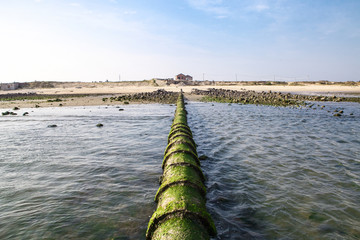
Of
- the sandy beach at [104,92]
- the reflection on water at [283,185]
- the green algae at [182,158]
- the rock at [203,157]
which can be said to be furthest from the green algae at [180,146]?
the sandy beach at [104,92]

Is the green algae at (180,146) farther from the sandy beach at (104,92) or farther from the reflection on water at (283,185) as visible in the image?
the sandy beach at (104,92)

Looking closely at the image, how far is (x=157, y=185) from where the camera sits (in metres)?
6.57

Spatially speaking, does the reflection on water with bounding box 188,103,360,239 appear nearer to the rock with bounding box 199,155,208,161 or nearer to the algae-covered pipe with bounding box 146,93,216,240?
the rock with bounding box 199,155,208,161

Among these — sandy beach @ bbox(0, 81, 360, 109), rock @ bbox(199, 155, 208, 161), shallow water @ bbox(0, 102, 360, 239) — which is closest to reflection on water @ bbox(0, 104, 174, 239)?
shallow water @ bbox(0, 102, 360, 239)

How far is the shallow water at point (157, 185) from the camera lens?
4750mm

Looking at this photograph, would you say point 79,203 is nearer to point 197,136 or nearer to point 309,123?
point 197,136

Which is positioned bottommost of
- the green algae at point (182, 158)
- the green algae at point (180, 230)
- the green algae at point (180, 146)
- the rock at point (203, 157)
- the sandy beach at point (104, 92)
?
the rock at point (203, 157)

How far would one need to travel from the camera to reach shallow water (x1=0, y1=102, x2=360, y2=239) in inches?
187

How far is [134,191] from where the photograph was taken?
20.6 ft

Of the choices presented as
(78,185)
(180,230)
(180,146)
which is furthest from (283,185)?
(78,185)

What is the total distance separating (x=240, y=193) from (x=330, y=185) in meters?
2.78

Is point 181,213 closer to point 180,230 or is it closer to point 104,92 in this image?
point 180,230

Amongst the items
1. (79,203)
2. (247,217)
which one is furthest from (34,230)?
(247,217)

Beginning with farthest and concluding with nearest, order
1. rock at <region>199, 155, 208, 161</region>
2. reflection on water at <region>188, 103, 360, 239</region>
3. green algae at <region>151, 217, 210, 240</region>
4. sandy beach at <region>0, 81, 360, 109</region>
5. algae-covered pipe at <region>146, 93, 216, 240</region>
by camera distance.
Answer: sandy beach at <region>0, 81, 360, 109</region>
rock at <region>199, 155, 208, 161</region>
reflection on water at <region>188, 103, 360, 239</region>
algae-covered pipe at <region>146, 93, 216, 240</region>
green algae at <region>151, 217, 210, 240</region>
